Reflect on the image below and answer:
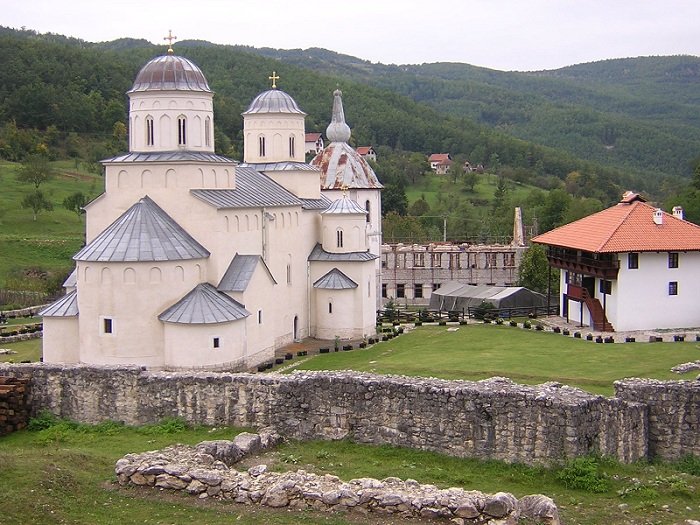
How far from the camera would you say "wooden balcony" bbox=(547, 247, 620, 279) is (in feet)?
119

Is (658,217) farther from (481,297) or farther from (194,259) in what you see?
(194,259)

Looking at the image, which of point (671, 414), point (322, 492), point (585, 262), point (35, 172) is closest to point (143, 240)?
point (322, 492)

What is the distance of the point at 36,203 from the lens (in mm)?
66938

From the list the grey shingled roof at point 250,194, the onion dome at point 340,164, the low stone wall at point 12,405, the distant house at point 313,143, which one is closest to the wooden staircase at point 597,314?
the grey shingled roof at point 250,194

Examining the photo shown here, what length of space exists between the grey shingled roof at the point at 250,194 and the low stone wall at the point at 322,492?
16005mm

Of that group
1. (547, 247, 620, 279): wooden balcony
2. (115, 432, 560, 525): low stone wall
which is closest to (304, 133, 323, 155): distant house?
(547, 247, 620, 279): wooden balcony

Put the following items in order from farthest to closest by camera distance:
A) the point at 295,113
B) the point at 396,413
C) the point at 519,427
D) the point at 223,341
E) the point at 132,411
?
the point at 295,113
the point at 223,341
the point at 132,411
the point at 396,413
the point at 519,427

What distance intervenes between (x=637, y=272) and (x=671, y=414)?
20096 mm

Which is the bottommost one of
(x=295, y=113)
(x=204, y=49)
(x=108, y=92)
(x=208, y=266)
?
(x=208, y=266)

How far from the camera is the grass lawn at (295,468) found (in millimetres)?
13641

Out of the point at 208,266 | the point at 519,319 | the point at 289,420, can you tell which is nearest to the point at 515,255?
the point at 519,319

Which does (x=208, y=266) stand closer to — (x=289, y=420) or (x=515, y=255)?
(x=289, y=420)

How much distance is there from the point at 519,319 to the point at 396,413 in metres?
25.2

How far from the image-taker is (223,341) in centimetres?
2856
